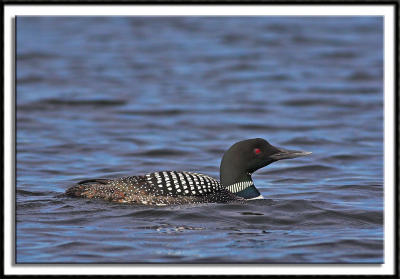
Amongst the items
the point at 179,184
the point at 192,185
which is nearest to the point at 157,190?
the point at 179,184

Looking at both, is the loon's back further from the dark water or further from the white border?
the white border

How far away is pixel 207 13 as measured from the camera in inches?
225

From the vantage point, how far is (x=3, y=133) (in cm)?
522

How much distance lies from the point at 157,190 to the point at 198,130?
4.58 m

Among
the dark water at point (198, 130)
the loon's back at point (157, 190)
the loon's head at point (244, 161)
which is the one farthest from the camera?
the loon's head at point (244, 161)

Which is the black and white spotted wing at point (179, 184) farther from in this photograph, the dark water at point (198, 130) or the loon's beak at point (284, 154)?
the loon's beak at point (284, 154)

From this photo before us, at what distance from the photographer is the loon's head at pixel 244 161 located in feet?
23.3

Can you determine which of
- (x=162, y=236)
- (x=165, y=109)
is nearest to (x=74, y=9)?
(x=162, y=236)

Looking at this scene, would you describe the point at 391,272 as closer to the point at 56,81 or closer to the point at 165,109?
the point at 165,109

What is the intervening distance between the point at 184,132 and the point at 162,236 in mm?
5423

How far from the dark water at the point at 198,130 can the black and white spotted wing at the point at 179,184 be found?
21 cm

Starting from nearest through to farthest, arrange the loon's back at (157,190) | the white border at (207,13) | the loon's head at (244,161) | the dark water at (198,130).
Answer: the white border at (207,13)
the dark water at (198,130)
the loon's back at (157,190)
the loon's head at (244,161)

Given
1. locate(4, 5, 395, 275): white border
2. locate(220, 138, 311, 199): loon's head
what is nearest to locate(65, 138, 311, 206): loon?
locate(220, 138, 311, 199): loon's head

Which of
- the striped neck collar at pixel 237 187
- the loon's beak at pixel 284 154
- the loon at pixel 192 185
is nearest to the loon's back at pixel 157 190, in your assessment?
the loon at pixel 192 185
